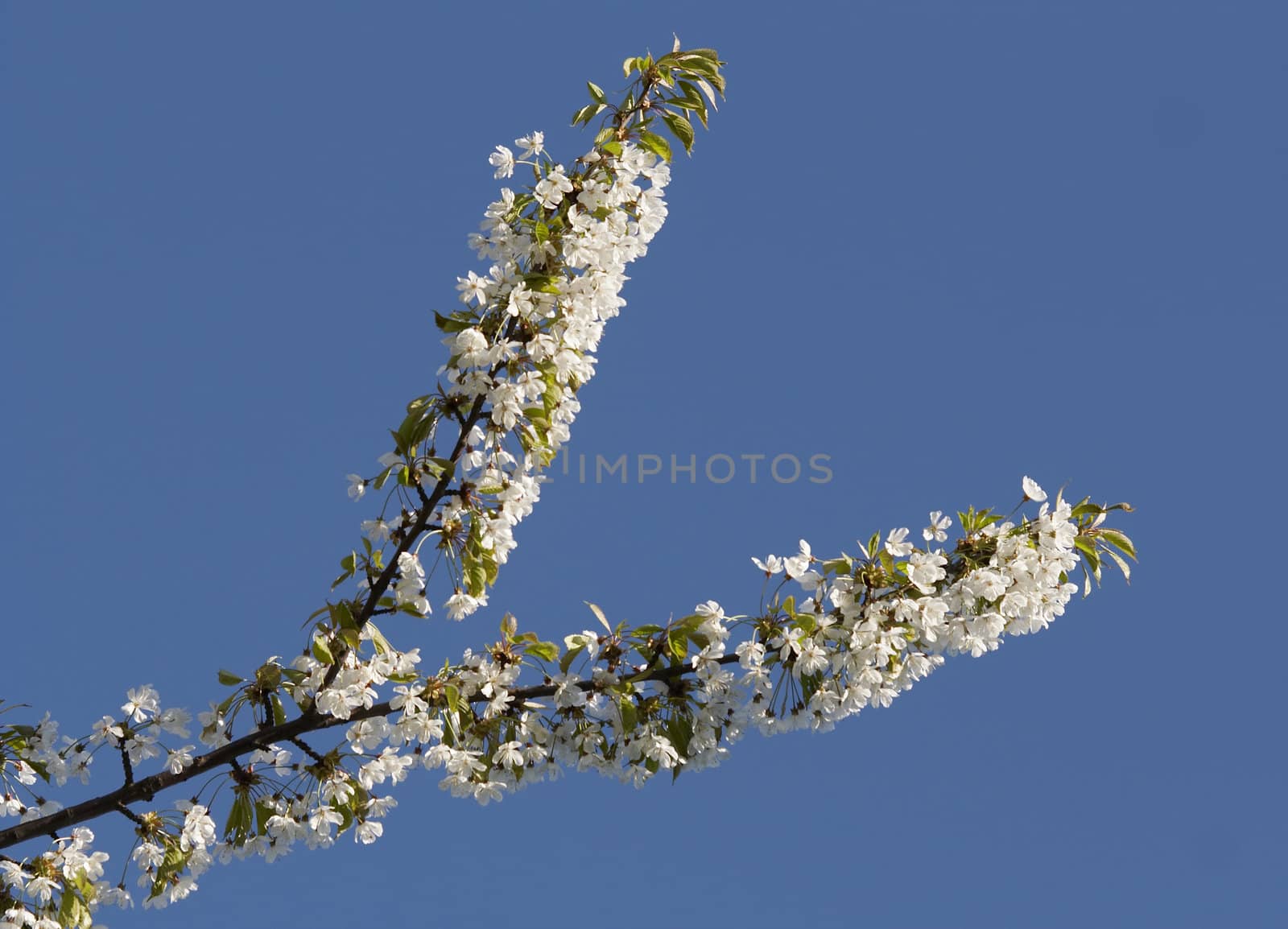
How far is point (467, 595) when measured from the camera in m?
6.12

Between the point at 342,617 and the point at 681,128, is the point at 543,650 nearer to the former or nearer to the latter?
the point at 342,617

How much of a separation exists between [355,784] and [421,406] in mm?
1851

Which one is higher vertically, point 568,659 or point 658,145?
point 658,145

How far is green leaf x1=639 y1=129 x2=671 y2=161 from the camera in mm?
6414

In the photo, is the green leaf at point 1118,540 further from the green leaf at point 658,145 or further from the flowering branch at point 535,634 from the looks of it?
the green leaf at point 658,145

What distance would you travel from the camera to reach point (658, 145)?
6.42 metres

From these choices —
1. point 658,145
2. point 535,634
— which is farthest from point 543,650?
point 658,145

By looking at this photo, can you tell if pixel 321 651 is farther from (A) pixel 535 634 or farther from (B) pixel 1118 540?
(B) pixel 1118 540

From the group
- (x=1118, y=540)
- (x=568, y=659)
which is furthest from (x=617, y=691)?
(x=1118, y=540)

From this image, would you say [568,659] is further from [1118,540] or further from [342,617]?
[1118,540]

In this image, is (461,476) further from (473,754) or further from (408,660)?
(473,754)

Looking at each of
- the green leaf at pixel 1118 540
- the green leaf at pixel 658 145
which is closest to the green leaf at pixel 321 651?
the green leaf at pixel 658 145

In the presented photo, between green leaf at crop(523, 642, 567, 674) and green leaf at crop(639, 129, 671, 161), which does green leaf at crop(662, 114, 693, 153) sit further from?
green leaf at crop(523, 642, 567, 674)

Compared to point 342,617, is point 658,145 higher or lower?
higher
